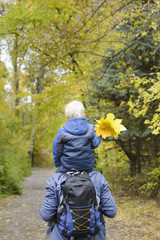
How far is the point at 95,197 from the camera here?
2186 mm

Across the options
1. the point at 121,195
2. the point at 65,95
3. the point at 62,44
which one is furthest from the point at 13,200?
the point at 62,44

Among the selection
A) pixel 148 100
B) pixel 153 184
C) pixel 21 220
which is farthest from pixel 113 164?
pixel 148 100

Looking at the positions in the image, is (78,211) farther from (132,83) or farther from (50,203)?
(132,83)

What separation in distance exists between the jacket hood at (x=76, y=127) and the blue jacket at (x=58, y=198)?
1.23 feet

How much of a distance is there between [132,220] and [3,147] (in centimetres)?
467

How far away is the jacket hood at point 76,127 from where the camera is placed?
2.33 metres

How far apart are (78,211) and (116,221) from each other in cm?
469

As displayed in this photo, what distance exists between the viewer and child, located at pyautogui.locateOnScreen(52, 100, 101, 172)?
2.29 m

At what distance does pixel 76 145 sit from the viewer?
7.50 ft

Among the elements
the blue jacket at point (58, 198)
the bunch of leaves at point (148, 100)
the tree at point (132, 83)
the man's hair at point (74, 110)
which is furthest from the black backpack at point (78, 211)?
the tree at point (132, 83)

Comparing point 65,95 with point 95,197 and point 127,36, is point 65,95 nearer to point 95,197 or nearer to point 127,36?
point 127,36

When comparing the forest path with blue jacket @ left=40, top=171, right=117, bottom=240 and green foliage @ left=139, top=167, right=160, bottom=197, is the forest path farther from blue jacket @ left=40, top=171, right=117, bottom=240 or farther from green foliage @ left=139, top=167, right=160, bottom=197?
blue jacket @ left=40, top=171, right=117, bottom=240

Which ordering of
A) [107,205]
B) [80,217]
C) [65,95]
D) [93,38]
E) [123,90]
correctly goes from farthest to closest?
[65,95] < [123,90] < [93,38] < [107,205] < [80,217]

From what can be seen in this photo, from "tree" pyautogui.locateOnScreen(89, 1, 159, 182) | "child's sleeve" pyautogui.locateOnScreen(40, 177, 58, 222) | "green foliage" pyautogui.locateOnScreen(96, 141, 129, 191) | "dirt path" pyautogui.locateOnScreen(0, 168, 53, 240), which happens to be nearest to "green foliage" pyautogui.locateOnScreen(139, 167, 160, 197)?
"tree" pyautogui.locateOnScreen(89, 1, 159, 182)
